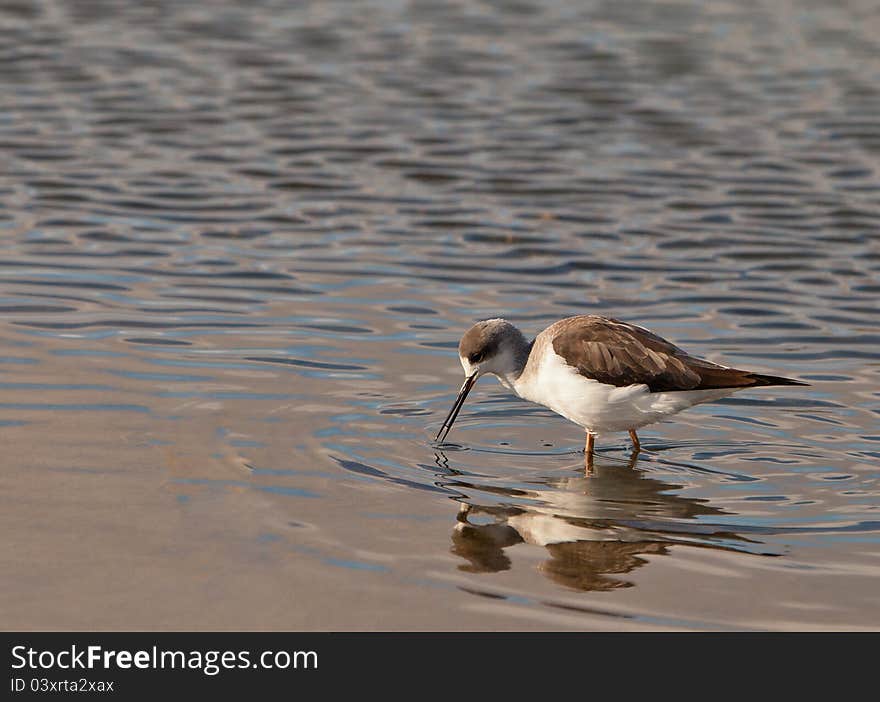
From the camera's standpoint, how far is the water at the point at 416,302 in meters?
7.74

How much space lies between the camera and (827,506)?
29.0ft

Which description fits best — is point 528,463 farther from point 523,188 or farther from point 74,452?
point 523,188

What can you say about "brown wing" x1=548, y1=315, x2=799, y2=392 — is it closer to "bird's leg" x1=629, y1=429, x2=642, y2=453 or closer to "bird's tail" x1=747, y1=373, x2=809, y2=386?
"bird's tail" x1=747, y1=373, x2=809, y2=386

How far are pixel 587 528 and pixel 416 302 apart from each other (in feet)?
15.3

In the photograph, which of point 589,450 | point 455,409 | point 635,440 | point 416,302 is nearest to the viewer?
point 589,450

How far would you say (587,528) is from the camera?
28.1 ft

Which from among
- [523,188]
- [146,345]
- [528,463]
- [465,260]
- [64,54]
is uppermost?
[64,54]

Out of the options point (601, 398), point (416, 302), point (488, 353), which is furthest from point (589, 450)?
point (416, 302)

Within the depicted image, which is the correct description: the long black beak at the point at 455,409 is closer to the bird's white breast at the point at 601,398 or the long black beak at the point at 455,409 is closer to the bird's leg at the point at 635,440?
the bird's white breast at the point at 601,398

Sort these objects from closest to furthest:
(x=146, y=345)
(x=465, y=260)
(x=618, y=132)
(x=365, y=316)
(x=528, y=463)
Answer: (x=528, y=463) < (x=146, y=345) < (x=365, y=316) < (x=465, y=260) < (x=618, y=132)

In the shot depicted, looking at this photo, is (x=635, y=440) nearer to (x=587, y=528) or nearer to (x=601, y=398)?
(x=601, y=398)

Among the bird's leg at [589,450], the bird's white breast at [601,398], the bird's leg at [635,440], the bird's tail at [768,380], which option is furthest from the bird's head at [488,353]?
the bird's tail at [768,380]
